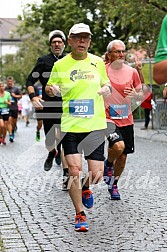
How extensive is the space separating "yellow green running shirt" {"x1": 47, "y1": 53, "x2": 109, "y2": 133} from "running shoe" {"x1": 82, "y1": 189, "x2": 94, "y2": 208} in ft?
2.34

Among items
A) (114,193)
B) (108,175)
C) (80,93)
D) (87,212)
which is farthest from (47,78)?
(80,93)

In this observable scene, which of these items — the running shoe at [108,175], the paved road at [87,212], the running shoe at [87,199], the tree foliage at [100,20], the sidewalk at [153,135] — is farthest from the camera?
the tree foliage at [100,20]

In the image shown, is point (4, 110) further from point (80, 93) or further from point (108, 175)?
point (80, 93)

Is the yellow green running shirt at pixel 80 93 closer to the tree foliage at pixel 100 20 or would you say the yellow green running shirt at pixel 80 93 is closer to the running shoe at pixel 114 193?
the running shoe at pixel 114 193

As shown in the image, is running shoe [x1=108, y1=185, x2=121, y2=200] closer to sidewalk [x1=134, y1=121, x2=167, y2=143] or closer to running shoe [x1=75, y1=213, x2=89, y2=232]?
running shoe [x1=75, y1=213, x2=89, y2=232]

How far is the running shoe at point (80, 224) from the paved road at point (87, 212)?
6 centimetres

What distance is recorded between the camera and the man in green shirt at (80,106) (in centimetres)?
614

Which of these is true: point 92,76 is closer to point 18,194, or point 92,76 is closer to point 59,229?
point 59,229

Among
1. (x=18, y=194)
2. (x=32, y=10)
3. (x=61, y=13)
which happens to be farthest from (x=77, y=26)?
(x=32, y=10)

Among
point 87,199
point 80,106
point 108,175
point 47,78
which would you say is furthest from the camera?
point 47,78

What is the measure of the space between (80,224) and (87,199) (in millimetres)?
582

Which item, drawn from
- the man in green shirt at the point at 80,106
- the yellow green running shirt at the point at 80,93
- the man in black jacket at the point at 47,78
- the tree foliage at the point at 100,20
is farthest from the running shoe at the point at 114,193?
the tree foliage at the point at 100,20

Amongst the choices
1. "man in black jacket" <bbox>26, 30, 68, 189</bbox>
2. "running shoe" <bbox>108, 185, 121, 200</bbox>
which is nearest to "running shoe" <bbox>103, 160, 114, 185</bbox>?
"running shoe" <bbox>108, 185, 121, 200</bbox>

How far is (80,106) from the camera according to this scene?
20.2 ft
